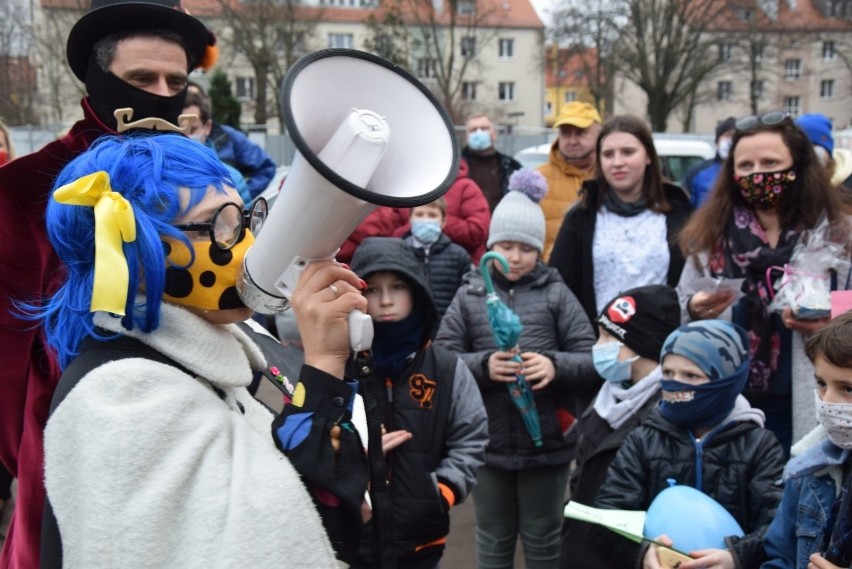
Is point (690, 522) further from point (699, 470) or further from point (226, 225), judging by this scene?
point (226, 225)

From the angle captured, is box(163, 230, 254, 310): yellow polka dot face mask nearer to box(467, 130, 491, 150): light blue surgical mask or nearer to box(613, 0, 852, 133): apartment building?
box(467, 130, 491, 150): light blue surgical mask

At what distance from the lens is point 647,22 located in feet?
112

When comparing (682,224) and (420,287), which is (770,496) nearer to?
(420,287)

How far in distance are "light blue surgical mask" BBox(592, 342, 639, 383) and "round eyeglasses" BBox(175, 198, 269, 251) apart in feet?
6.14

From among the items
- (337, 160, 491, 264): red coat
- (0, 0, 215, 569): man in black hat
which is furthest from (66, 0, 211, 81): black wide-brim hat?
(337, 160, 491, 264): red coat

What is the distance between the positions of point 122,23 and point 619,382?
2.17 metres

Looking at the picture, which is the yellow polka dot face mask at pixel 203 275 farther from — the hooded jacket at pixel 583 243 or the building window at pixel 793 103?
the building window at pixel 793 103

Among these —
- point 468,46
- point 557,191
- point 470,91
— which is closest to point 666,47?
point 468,46

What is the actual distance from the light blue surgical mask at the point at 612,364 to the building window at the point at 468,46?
37195mm

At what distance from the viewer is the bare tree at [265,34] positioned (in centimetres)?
3078

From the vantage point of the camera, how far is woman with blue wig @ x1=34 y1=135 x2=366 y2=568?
1.30m

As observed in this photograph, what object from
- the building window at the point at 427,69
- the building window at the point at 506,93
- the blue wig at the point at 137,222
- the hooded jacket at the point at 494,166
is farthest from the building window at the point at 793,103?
the blue wig at the point at 137,222

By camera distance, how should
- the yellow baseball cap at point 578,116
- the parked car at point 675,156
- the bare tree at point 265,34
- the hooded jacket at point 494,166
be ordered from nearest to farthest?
1. the yellow baseball cap at point 578,116
2. the hooded jacket at point 494,166
3. the parked car at point 675,156
4. the bare tree at point 265,34

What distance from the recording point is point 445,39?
41625 mm
